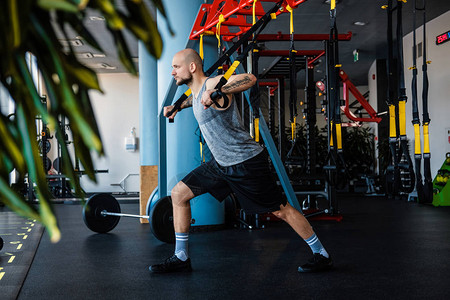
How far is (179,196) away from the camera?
257 cm

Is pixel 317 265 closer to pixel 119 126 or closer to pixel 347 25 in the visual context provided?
pixel 347 25

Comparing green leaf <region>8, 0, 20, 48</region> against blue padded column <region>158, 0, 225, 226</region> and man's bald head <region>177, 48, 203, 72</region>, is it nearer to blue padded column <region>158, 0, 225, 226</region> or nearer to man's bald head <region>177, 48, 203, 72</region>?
man's bald head <region>177, 48, 203, 72</region>

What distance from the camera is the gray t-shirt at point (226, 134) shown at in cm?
244

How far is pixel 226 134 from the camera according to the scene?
2.43 meters

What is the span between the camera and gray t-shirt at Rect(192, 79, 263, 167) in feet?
7.99

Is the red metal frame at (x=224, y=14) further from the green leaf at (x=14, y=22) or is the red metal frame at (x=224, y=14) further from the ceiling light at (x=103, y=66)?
the ceiling light at (x=103, y=66)

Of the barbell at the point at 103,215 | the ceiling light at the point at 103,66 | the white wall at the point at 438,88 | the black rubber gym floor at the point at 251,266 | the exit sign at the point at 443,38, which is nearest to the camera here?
the black rubber gym floor at the point at 251,266

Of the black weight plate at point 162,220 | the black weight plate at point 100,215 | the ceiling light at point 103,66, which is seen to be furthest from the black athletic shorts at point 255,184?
the ceiling light at point 103,66

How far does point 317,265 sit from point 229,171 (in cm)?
68

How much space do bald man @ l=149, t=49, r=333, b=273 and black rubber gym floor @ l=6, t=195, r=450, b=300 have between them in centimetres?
16

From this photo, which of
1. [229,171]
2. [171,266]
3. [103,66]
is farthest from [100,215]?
[103,66]

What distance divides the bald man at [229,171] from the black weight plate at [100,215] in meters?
1.75

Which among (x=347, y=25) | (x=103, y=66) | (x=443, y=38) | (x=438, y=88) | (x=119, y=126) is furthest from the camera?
(x=119, y=126)

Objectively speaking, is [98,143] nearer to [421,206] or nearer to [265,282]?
[265,282]
